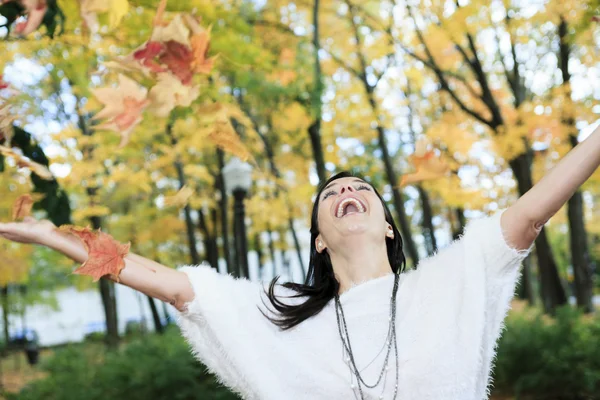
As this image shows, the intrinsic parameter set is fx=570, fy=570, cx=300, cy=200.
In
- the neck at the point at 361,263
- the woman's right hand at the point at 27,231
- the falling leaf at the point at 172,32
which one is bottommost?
the neck at the point at 361,263

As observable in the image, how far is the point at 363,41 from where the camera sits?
34.2 ft

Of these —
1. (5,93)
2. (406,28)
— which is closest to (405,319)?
(5,93)

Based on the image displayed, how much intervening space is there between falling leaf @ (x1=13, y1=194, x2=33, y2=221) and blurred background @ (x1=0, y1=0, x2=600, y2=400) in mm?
186

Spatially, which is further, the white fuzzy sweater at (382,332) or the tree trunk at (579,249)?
the tree trunk at (579,249)

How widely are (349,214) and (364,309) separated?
1.06 ft

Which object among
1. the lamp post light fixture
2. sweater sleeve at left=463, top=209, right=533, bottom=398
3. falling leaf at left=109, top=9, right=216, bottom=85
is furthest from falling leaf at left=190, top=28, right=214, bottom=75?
the lamp post light fixture

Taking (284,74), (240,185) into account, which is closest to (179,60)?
(240,185)

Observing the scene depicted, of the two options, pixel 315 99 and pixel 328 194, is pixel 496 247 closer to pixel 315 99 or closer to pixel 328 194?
pixel 328 194

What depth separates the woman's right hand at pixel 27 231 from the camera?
149 cm

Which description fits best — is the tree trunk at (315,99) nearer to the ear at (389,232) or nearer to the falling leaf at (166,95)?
the ear at (389,232)

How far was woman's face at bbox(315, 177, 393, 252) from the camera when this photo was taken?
1930 mm

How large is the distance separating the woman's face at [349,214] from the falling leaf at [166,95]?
614 mm

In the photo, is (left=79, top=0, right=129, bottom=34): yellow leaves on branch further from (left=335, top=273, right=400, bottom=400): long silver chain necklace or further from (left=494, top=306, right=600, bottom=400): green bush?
(left=494, top=306, right=600, bottom=400): green bush

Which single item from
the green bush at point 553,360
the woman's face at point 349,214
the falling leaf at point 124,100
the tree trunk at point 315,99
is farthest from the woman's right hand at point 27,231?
the tree trunk at point 315,99
